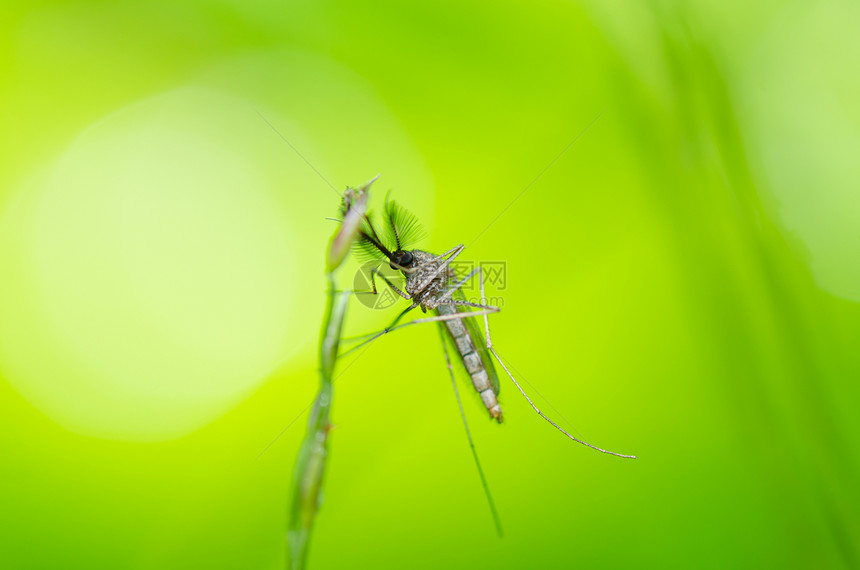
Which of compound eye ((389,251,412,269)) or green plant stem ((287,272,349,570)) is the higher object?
compound eye ((389,251,412,269))

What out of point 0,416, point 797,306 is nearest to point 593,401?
point 797,306

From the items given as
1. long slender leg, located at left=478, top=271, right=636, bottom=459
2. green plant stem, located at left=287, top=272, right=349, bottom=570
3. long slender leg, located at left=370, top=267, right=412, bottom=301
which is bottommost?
green plant stem, located at left=287, top=272, right=349, bottom=570

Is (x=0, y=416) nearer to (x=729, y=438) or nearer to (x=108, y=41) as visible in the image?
(x=108, y=41)

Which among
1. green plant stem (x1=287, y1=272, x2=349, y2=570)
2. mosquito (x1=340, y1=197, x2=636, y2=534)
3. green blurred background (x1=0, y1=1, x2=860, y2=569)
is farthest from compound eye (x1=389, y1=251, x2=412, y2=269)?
green plant stem (x1=287, y1=272, x2=349, y2=570)

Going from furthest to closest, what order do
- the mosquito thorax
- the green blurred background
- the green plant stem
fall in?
the mosquito thorax → the green blurred background → the green plant stem

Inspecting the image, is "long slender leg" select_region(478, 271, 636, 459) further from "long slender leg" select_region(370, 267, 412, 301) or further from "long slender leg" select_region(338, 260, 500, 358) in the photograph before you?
"long slender leg" select_region(370, 267, 412, 301)

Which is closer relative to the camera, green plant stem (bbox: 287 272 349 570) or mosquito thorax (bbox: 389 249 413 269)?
green plant stem (bbox: 287 272 349 570)
